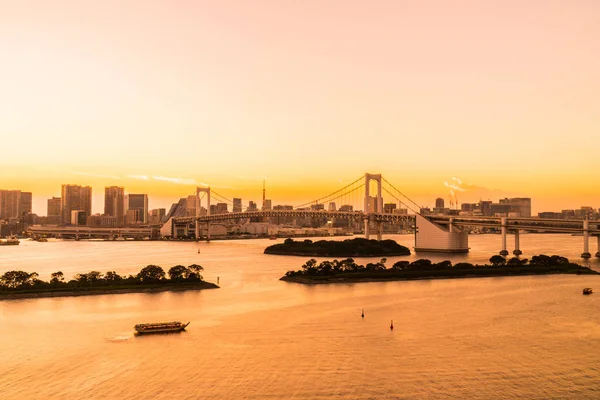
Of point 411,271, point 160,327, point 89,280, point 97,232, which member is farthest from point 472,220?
point 97,232

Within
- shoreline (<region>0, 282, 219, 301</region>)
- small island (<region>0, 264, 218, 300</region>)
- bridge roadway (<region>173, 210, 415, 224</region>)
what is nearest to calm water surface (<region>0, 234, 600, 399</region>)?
shoreline (<region>0, 282, 219, 301</region>)

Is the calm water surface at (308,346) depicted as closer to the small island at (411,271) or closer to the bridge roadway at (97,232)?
the small island at (411,271)

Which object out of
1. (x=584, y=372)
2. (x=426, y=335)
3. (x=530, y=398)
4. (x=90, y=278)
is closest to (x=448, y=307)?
(x=426, y=335)

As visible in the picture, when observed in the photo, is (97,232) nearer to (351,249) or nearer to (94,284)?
(351,249)

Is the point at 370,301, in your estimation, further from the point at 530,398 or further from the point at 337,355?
the point at 530,398

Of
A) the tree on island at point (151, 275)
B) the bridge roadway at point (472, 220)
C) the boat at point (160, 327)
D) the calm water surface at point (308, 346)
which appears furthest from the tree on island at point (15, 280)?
the bridge roadway at point (472, 220)
